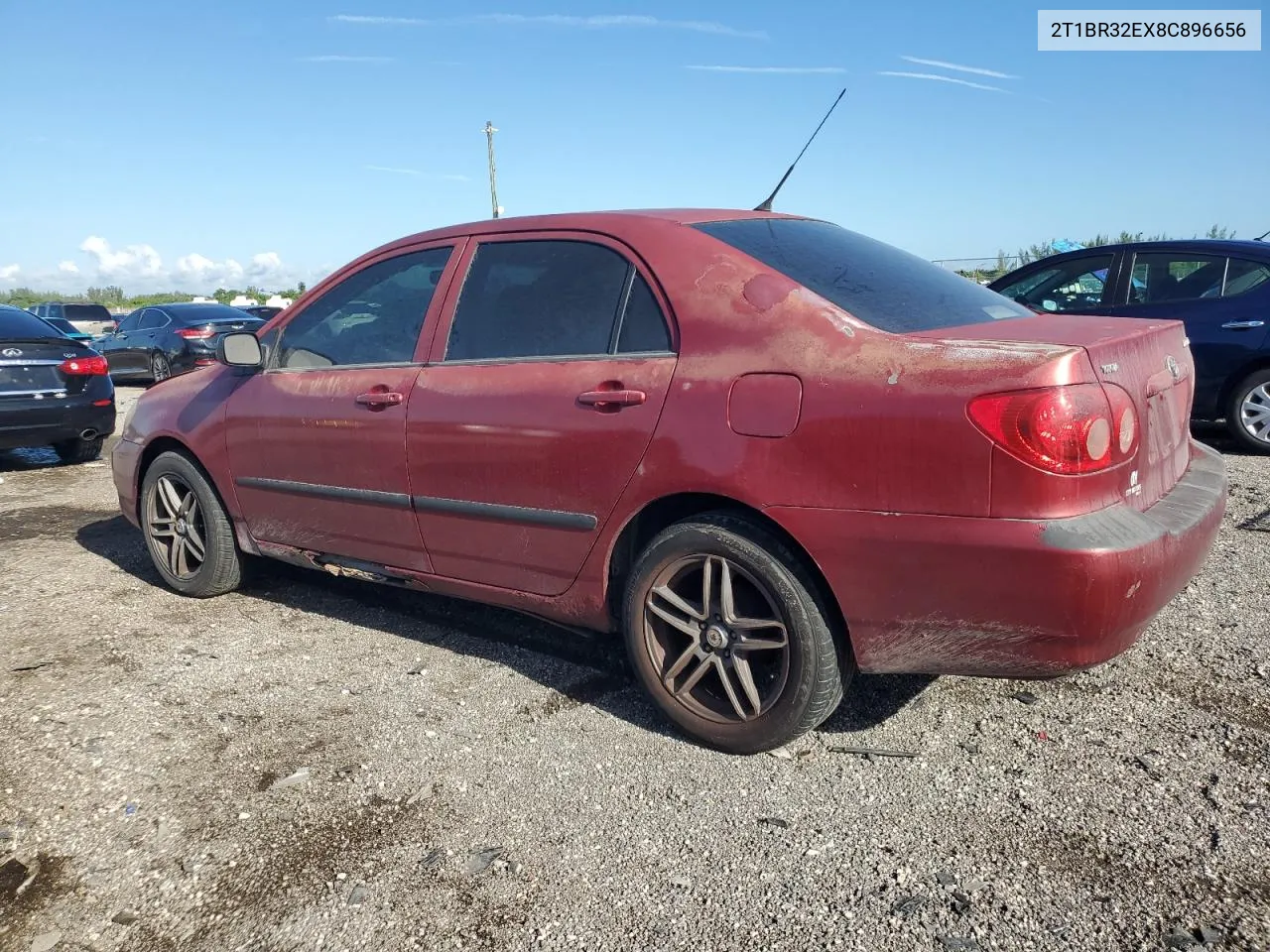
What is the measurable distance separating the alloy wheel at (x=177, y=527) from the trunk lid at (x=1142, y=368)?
Answer: 3582 mm

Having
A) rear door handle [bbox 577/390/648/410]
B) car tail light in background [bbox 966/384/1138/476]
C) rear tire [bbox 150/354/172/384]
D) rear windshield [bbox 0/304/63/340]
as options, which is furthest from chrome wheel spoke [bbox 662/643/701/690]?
rear tire [bbox 150/354/172/384]

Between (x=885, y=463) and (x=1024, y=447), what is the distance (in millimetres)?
342

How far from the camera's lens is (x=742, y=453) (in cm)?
270

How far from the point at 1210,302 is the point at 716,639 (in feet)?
19.9

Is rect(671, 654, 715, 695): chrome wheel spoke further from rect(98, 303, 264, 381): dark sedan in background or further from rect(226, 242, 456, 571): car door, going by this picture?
rect(98, 303, 264, 381): dark sedan in background

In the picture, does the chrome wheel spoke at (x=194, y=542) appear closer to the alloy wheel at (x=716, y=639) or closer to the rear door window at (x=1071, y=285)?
the alloy wheel at (x=716, y=639)

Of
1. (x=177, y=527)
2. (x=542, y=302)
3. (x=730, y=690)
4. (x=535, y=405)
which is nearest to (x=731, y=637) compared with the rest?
(x=730, y=690)

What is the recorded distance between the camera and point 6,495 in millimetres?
7285

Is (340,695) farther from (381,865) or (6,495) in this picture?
(6,495)

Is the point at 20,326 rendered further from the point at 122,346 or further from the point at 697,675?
the point at 122,346

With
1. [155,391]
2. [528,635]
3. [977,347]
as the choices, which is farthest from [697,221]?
[155,391]

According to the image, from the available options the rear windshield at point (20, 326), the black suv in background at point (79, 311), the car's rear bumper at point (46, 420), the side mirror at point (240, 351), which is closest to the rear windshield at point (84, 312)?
the black suv in background at point (79, 311)

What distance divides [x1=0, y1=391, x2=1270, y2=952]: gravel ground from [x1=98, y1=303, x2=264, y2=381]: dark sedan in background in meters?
12.3

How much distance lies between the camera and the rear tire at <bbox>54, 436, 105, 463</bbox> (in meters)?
A: 8.80
